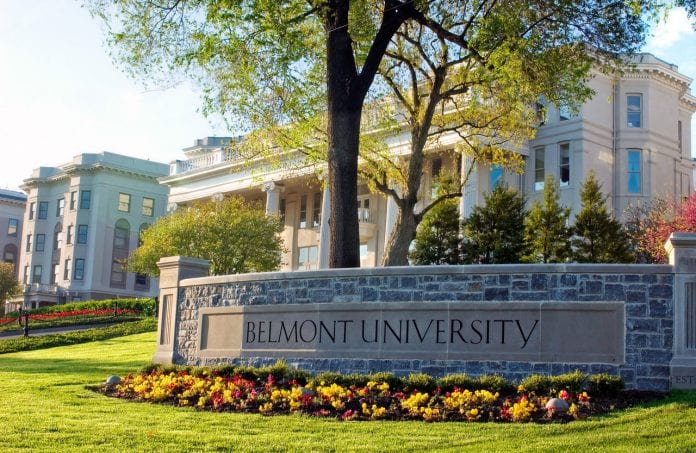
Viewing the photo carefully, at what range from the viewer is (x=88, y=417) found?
38.2ft

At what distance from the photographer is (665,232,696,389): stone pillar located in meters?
12.6

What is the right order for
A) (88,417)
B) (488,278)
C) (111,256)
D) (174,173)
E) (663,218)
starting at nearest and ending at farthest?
(88,417) → (488,278) → (663,218) → (174,173) → (111,256)

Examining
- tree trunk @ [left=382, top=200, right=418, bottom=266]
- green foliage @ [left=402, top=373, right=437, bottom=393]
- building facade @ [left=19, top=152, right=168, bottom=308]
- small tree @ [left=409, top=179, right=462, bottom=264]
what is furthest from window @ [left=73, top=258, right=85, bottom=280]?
green foliage @ [left=402, top=373, right=437, bottom=393]

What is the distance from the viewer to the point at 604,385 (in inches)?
482

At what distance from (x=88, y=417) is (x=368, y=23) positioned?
40.7 ft

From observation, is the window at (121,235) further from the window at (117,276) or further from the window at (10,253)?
the window at (10,253)

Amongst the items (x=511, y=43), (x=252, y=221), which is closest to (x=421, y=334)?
(x=511, y=43)

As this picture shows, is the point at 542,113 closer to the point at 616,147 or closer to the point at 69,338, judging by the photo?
the point at 69,338

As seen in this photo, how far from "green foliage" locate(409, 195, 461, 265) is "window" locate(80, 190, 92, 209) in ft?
163

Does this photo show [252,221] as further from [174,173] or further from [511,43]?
[511,43]

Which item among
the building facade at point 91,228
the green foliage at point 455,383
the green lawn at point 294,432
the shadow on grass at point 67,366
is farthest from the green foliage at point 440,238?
the building facade at point 91,228

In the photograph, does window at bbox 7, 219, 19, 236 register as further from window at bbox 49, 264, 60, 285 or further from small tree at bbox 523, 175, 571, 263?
small tree at bbox 523, 175, 571, 263

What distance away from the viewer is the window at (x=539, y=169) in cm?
4334

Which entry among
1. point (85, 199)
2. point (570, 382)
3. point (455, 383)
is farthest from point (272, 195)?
point (570, 382)
